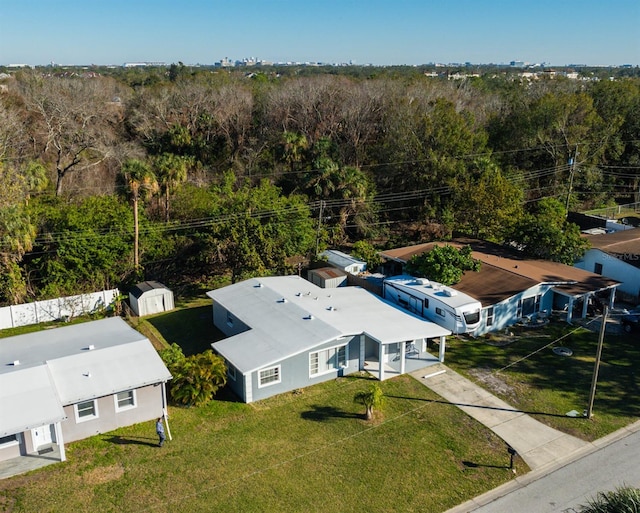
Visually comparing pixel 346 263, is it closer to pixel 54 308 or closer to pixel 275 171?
pixel 54 308

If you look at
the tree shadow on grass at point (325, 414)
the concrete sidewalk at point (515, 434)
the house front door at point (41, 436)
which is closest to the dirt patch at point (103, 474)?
the house front door at point (41, 436)

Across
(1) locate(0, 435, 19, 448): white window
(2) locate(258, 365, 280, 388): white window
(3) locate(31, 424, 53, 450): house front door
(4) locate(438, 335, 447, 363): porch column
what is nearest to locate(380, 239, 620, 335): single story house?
(4) locate(438, 335, 447, 363): porch column

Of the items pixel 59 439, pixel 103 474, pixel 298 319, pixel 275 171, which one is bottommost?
pixel 103 474

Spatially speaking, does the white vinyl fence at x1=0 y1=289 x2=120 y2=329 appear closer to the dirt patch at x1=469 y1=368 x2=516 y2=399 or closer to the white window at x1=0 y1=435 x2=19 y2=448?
the white window at x1=0 y1=435 x2=19 y2=448

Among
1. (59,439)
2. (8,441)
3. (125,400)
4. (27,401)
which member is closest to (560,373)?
(125,400)

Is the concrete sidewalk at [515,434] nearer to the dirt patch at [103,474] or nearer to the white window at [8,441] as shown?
the dirt patch at [103,474]

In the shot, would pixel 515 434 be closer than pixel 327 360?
Yes

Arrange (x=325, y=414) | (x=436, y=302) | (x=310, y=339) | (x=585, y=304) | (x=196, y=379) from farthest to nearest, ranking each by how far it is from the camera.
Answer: (x=585, y=304) → (x=436, y=302) → (x=310, y=339) → (x=196, y=379) → (x=325, y=414)
